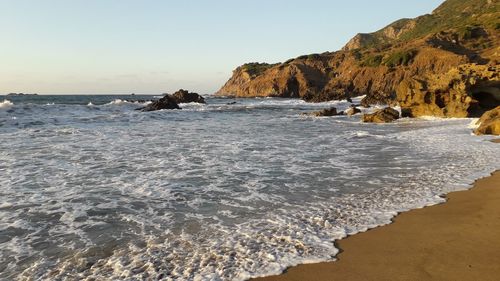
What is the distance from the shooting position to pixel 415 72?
71375mm

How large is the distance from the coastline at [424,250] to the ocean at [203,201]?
288 mm

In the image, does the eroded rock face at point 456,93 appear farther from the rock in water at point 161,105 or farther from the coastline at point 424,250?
the rock in water at point 161,105

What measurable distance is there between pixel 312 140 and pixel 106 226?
12633 millimetres

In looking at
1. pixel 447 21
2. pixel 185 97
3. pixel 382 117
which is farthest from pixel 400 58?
pixel 382 117

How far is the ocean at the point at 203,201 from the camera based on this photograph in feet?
17.3

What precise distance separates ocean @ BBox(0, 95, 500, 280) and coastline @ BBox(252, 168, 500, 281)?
0.29 m

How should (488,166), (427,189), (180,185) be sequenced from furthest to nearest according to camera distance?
1. (488,166)
2. (180,185)
3. (427,189)

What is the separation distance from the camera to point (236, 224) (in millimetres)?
6676

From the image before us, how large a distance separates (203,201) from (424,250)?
163 inches

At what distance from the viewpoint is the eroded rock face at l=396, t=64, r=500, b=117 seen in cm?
2688

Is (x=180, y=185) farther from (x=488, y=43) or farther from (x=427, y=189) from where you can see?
(x=488, y=43)

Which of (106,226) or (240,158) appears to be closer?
(106,226)

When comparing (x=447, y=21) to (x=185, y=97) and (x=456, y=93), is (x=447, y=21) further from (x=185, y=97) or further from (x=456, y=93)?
(x=456, y=93)

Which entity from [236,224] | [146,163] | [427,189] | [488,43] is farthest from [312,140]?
[488,43]
